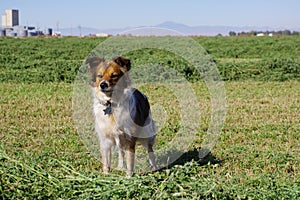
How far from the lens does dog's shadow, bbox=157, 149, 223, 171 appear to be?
690 centimetres

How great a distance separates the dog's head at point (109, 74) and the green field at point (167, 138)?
1020 mm

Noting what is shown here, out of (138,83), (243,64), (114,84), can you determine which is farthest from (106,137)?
(243,64)

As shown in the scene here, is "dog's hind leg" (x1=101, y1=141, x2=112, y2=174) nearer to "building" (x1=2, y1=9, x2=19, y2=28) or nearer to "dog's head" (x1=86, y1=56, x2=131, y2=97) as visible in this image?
"dog's head" (x1=86, y1=56, x2=131, y2=97)

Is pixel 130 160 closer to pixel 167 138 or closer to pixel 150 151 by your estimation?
pixel 150 151

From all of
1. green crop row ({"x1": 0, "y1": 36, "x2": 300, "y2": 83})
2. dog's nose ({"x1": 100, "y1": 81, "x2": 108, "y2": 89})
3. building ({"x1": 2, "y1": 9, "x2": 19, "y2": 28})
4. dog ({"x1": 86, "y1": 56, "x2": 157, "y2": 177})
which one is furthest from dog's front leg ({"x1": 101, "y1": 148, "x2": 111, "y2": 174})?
building ({"x1": 2, "y1": 9, "x2": 19, "y2": 28})

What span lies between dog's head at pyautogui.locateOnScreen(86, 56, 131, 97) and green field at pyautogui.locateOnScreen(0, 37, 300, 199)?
3.35ft

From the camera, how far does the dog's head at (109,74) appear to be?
5672 mm

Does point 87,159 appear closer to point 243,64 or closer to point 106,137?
point 106,137

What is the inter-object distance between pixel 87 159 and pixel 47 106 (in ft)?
13.8

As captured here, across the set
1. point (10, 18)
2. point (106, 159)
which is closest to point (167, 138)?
point (106, 159)

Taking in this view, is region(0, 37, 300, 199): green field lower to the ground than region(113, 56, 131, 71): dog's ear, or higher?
lower

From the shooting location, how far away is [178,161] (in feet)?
23.0

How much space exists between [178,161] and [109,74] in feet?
6.52

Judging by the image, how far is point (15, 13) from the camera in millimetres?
74438
